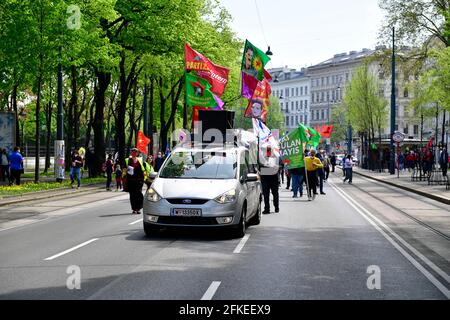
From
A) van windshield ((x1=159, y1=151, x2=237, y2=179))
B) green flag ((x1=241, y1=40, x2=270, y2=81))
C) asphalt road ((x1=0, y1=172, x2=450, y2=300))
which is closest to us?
asphalt road ((x1=0, y1=172, x2=450, y2=300))

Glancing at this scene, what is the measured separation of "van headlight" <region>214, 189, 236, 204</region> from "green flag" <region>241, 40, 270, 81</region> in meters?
14.1

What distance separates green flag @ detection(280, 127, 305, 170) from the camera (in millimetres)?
24698

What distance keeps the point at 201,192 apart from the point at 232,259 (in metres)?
2.40

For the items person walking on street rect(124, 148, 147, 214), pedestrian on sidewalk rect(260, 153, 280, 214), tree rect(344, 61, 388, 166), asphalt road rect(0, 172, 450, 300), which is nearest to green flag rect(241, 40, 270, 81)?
pedestrian on sidewalk rect(260, 153, 280, 214)

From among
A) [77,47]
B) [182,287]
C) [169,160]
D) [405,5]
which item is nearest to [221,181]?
[169,160]

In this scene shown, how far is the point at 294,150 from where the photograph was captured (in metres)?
24.8

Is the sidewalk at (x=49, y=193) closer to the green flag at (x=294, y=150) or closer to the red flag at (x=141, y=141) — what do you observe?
the red flag at (x=141, y=141)

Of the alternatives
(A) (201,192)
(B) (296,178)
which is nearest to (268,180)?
(A) (201,192)

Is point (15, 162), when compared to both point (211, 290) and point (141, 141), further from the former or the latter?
point (211, 290)

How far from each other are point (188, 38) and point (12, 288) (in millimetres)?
29292

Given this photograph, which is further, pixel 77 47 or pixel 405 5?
pixel 405 5

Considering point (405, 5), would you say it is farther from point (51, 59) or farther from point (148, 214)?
point (148, 214)

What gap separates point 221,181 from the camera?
43.2ft

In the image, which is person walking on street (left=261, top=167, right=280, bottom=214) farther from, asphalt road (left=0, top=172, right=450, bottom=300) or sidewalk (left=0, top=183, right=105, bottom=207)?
sidewalk (left=0, top=183, right=105, bottom=207)
